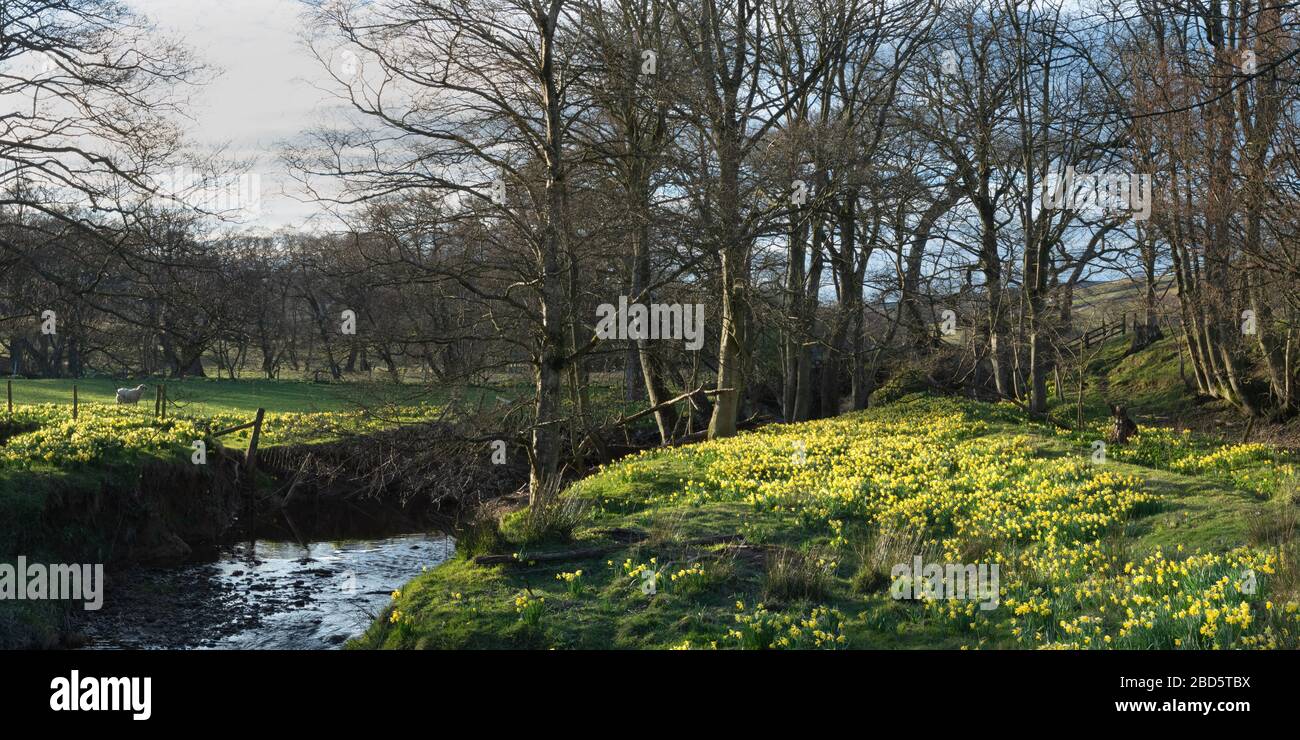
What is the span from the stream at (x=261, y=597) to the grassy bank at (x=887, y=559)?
2.81 m

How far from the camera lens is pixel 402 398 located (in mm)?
17203

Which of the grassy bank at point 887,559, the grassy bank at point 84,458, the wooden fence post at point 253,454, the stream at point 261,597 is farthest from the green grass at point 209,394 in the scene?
the grassy bank at point 887,559

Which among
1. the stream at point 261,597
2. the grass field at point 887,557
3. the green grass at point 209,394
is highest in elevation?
the green grass at point 209,394

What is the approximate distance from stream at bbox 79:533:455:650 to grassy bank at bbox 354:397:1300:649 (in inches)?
111

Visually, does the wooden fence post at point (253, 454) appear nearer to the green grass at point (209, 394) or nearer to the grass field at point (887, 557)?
the green grass at point (209, 394)

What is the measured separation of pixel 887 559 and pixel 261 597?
447 inches

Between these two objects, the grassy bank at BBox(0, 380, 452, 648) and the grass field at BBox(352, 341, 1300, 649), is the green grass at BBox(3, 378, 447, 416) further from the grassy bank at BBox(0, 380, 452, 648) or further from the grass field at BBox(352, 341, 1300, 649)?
the grass field at BBox(352, 341, 1300, 649)

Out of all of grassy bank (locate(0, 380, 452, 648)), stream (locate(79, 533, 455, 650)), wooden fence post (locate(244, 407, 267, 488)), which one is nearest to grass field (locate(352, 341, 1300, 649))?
stream (locate(79, 533, 455, 650))

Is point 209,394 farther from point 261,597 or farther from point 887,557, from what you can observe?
point 887,557

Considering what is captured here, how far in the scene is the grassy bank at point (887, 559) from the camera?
7980mm

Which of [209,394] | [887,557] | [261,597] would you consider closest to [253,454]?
[261,597]

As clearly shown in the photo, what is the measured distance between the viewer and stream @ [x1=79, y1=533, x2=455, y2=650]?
1421cm
